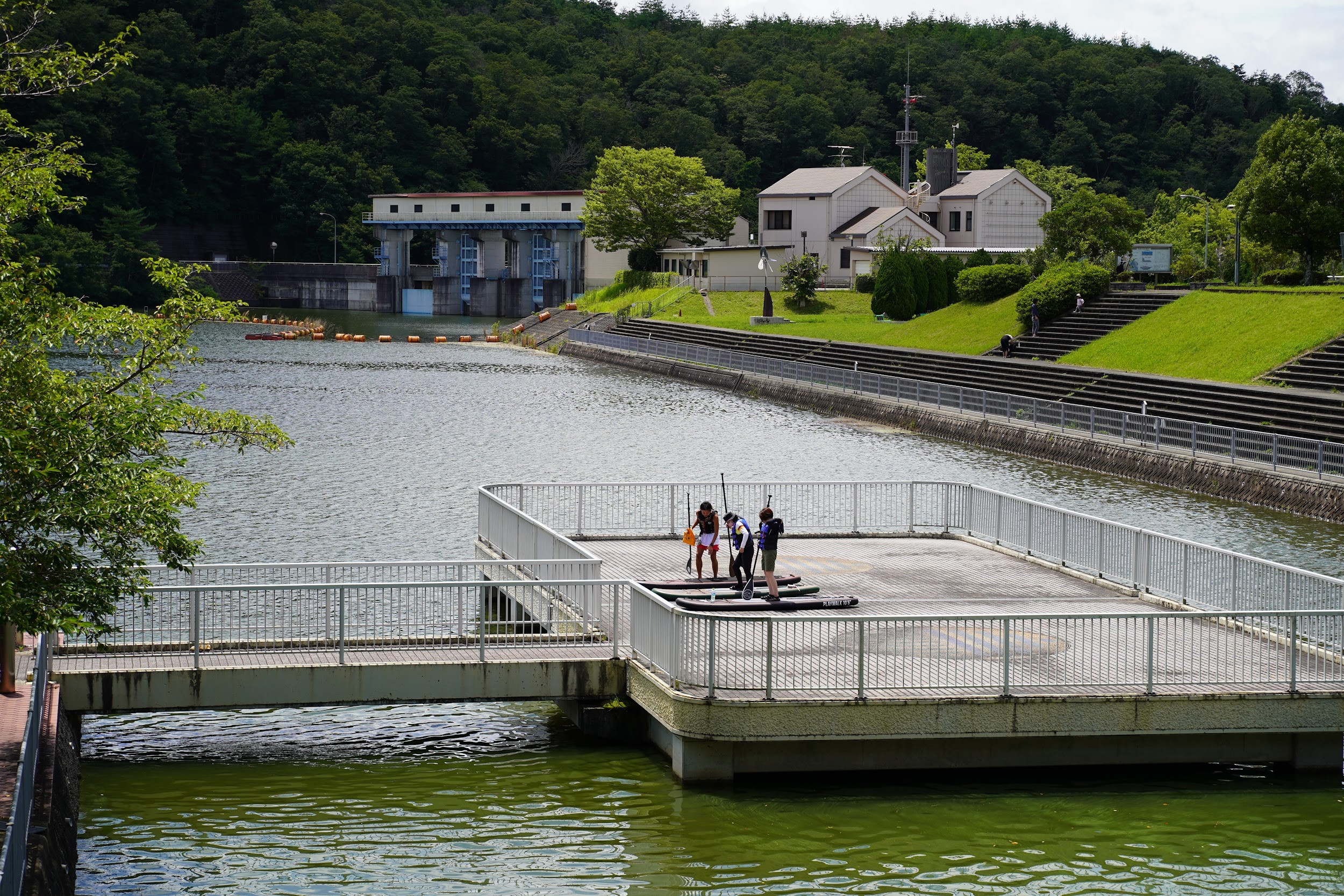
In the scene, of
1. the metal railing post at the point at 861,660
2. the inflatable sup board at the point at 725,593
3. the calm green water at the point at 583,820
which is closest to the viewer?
the calm green water at the point at 583,820

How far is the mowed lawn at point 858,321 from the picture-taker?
207ft

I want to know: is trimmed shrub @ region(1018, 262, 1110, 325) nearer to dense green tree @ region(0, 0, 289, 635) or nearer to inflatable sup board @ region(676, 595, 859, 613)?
inflatable sup board @ region(676, 595, 859, 613)

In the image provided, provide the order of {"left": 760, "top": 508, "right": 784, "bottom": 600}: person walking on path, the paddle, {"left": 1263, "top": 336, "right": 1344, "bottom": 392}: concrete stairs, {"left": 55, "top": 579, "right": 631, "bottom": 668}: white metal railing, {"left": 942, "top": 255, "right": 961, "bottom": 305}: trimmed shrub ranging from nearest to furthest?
{"left": 55, "top": 579, "right": 631, "bottom": 668}: white metal railing → {"left": 760, "top": 508, "right": 784, "bottom": 600}: person walking on path → the paddle → {"left": 1263, "top": 336, "right": 1344, "bottom": 392}: concrete stairs → {"left": 942, "top": 255, "right": 961, "bottom": 305}: trimmed shrub

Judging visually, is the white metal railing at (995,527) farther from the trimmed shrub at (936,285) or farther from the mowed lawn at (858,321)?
the trimmed shrub at (936,285)

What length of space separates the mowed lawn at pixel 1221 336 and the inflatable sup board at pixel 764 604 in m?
28.4

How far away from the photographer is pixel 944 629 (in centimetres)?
1755

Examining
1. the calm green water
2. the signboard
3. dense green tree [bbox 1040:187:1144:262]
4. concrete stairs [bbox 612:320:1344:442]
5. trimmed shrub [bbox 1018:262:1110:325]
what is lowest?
the calm green water

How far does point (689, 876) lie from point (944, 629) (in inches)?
207

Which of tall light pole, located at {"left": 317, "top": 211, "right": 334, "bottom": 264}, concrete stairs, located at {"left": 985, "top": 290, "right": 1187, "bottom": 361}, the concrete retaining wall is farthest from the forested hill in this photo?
the concrete retaining wall

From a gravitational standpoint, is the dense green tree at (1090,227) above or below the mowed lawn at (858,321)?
above

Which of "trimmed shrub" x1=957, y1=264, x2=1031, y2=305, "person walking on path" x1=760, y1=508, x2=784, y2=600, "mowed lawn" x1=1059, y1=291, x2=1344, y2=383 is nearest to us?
"person walking on path" x1=760, y1=508, x2=784, y2=600

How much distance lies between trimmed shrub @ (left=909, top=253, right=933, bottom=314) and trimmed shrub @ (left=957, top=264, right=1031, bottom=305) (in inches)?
171

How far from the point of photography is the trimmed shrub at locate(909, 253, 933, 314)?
74.3 meters

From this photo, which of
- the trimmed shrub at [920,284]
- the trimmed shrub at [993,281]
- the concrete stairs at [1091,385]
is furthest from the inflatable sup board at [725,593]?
the trimmed shrub at [920,284]
